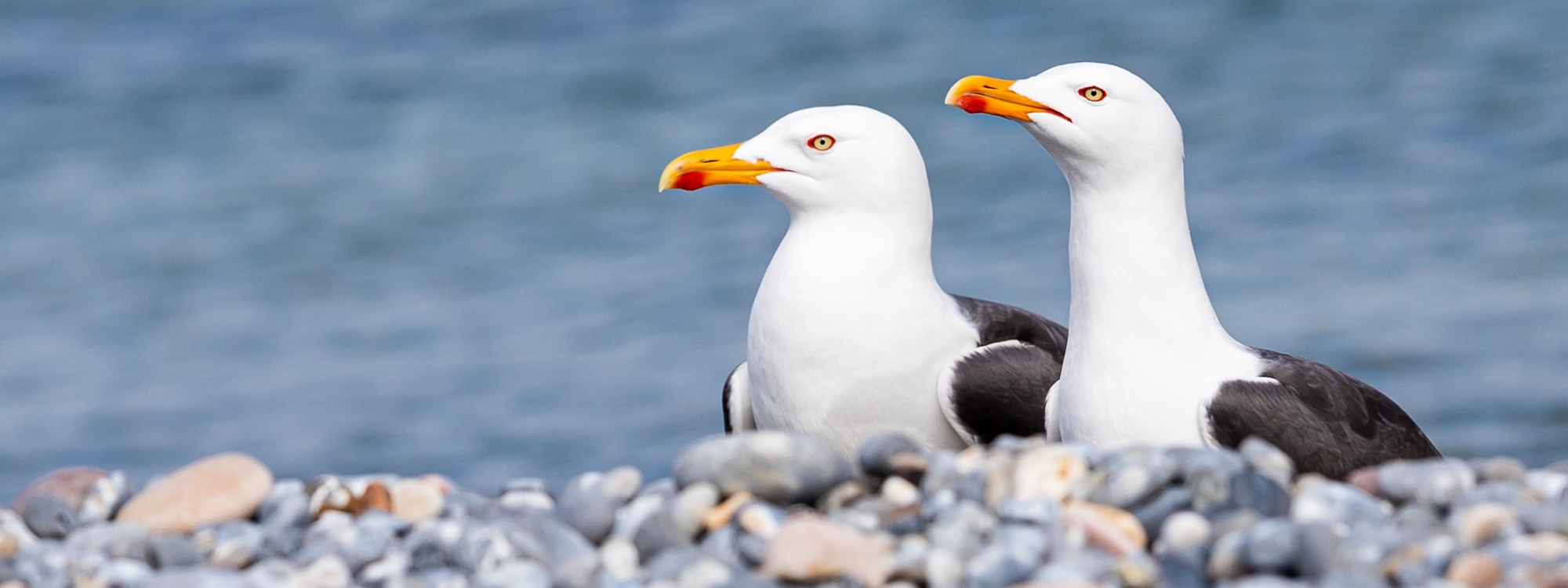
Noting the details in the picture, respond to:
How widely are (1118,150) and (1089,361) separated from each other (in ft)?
1.75

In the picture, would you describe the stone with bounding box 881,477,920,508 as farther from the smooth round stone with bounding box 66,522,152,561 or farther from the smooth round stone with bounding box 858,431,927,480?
the smooth round stone with bounding box 66,522,152,561

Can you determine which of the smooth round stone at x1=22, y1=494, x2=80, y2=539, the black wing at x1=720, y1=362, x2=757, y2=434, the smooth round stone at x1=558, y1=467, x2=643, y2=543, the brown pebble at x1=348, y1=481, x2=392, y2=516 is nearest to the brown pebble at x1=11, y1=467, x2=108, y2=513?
the smooth round stone at x1=22, y1=494, x2=80, y2=539

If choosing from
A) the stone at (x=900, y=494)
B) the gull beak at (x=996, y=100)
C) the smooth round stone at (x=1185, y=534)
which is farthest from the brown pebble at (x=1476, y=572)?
the gull beak at (x=996, y=100)

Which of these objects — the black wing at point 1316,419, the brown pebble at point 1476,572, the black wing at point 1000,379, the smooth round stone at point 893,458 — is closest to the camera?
the brown pebble at point 1476,572

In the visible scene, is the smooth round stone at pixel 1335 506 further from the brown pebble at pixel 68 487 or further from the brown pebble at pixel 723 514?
the brown pebble at pixel 68 487

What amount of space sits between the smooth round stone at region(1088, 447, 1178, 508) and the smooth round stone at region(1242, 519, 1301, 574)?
13.3 inches

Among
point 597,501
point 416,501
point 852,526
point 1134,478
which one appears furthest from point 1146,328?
point 416,501

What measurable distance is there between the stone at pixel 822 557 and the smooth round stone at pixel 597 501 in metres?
0.59

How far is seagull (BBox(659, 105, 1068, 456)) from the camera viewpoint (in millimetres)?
5160

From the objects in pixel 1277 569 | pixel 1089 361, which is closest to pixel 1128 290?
pixel 1089 361

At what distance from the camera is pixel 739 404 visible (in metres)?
5.67

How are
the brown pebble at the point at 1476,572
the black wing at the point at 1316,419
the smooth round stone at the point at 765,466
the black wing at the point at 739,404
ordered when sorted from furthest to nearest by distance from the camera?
the black wing at the point at 739,404 → the black wing at the point at 1316,419 → the smooth round stone at the point at 765,466 → the brown pebble at the point at 1476,572

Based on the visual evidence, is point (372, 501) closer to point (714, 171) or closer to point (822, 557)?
point (822, 557)

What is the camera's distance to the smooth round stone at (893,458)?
430 cm
